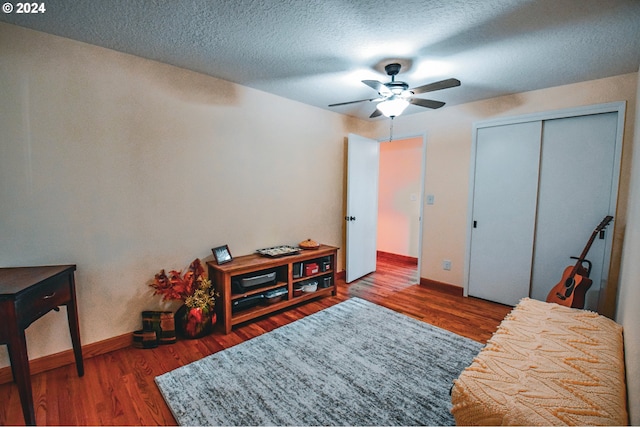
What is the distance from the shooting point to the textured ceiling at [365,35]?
156cm

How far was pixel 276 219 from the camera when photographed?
10.6 ft

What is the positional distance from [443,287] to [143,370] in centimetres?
332

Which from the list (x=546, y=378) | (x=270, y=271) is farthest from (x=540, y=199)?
(x=270, y=271)

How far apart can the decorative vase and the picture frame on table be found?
46 centimetres

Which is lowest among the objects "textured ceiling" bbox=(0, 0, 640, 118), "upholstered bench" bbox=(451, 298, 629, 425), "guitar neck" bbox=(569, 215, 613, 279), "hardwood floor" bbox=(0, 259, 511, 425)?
"hardwood floor" bbox=(0, 259, 511, 425)

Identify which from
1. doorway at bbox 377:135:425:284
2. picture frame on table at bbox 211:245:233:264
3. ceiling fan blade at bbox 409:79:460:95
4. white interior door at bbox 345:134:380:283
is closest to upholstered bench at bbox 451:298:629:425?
ceiling fan blade at bbox 409:79:460:95

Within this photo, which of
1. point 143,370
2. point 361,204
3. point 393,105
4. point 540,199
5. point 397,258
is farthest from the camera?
point 397,258

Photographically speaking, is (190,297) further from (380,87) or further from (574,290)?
(574,290)

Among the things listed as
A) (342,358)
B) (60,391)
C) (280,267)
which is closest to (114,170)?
Result: (60,391)

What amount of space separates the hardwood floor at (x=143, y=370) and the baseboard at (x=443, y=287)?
0.09m

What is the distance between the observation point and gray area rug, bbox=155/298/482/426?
1563mm

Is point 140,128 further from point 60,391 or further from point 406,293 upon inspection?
point 406,293

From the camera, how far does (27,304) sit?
145 cm

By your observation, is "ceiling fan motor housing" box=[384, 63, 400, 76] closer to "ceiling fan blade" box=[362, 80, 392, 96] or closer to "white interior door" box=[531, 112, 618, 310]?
"ceiling fan blade" box=[362, 80, 392, 96]
